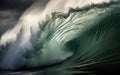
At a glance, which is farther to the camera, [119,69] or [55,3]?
[55,3]

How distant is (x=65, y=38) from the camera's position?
2584 millimetres

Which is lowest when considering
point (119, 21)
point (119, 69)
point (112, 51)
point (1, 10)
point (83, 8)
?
point (119, 69)

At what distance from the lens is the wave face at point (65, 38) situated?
8.20 feet

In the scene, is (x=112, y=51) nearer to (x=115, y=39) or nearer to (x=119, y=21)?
(x=115, y=39)

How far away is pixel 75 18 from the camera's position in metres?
2.63

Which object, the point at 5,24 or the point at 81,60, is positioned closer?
the point at 81,60

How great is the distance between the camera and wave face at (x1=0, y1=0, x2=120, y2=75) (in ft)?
8.20

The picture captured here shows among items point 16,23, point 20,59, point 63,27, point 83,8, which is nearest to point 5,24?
point 16,23

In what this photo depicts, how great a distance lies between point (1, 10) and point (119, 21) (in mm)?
1094

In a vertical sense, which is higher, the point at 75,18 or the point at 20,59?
the point at 75,18

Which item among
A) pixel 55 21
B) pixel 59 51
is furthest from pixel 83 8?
pixel 59 51

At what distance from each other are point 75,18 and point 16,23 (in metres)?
0.55

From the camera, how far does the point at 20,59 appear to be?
2.65 metres

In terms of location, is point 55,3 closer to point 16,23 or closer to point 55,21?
point 55,21
